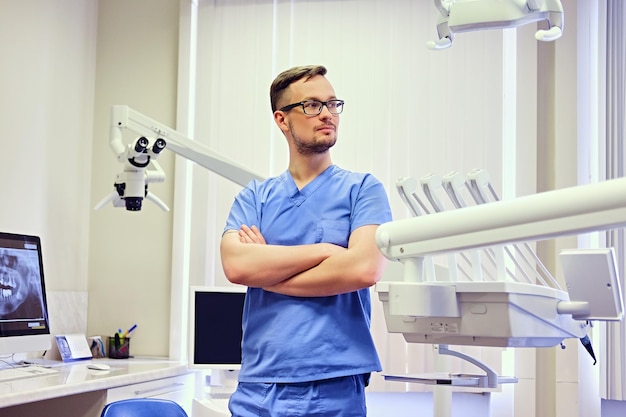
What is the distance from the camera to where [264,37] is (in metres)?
4.01

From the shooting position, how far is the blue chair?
228 cm

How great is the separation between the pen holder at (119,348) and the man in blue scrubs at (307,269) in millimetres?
2113

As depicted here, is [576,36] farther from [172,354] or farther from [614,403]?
[172,354]

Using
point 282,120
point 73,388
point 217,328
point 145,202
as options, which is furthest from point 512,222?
point 145,202

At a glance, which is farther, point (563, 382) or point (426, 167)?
point (426, 167)

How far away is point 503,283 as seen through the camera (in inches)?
53.6

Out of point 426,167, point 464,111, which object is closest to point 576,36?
point 464,111

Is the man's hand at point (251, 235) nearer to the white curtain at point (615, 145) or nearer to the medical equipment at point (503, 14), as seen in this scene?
the medical equipment at point (503, 14)

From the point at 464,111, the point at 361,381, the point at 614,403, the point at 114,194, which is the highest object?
the point at 464,111

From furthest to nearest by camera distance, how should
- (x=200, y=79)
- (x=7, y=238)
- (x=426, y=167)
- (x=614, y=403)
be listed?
1. (x=200, y=79)
2. (x=426, y=167)
3. (x=614, y=403)
4. (x=7, y=238)

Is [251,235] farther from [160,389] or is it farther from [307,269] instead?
[160,389]

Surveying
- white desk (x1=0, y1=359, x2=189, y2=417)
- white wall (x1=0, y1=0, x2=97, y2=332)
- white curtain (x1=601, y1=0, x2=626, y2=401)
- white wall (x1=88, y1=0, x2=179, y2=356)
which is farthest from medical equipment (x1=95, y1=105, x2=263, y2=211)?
white curtain (x1=601, y1=0, x2=626, y2=401)

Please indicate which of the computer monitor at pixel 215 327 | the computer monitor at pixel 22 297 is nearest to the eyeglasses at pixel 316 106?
the computer monitor at pixel 22 297

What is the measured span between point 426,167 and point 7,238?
179 centimetres
